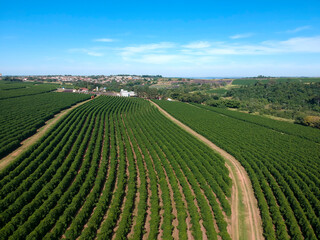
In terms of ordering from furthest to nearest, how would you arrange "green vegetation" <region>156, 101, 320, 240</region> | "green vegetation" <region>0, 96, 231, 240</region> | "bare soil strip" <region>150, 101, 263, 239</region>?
"green vegetation" <region>156, 101, 320, 240</region> < "bare soil strip" <region>150, 101, 263, 239</region> < "green vegetation" <region>0, 96, 231, 240</region>

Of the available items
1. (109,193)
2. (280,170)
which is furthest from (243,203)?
(109,193)

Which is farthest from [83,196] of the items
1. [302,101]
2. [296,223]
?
[302,101]

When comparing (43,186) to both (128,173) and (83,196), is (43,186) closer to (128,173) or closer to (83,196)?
(83,196)

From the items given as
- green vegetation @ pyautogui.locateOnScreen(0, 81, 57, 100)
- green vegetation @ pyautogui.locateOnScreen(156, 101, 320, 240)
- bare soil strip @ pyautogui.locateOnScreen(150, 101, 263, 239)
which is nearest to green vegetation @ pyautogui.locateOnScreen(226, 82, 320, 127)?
green vegetation @ pyautogui.locateOnScreen(156, 101, 320, 240)

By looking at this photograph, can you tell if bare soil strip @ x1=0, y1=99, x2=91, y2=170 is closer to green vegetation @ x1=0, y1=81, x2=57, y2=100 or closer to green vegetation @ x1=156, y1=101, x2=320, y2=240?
green vegetation @ x1=156, y1=101, x2=320, y2=240

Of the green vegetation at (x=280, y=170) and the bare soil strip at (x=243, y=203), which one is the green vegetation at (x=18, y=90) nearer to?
the green vegetation at (x=280, y=170)
